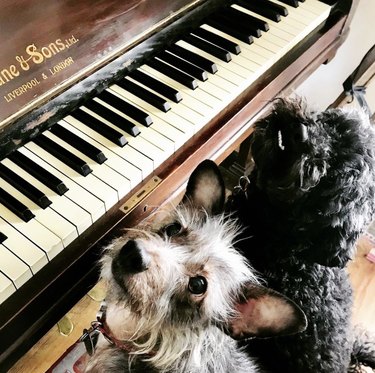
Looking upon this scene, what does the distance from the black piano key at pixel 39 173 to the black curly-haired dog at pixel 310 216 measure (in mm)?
578

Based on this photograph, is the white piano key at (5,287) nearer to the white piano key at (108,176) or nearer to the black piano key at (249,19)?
the white piano key at (108,176)

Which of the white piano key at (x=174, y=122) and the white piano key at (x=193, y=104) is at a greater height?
the white piano key at (x=193, y=104)

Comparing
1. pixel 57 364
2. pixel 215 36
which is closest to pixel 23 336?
pixel 57 364

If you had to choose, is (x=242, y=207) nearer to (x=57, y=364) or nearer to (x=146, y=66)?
(x=146, y=66)

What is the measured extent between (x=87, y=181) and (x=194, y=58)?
578 millimetres

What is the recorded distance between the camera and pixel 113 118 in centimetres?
136

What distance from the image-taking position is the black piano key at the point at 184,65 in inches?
58.9

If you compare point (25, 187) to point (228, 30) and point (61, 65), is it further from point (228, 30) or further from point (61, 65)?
point (228, 30)

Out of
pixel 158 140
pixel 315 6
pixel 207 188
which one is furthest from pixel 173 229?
pixel 315 6

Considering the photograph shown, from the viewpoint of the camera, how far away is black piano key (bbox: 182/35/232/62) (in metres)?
1.55

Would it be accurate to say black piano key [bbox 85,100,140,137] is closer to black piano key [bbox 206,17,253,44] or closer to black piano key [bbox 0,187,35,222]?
black piano key [bbox 0,187,35,222]

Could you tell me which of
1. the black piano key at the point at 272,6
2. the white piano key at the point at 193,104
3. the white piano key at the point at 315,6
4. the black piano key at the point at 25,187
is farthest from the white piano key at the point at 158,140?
the white piano key at the point at 315,6

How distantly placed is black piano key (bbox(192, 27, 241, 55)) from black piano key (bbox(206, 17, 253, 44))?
47mm

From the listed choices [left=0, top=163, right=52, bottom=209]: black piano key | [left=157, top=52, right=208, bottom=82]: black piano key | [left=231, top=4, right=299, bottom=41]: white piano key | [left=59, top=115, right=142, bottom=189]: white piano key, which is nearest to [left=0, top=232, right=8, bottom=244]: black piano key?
[left=0, top=163, right=52, bottom=209]: black piano key
